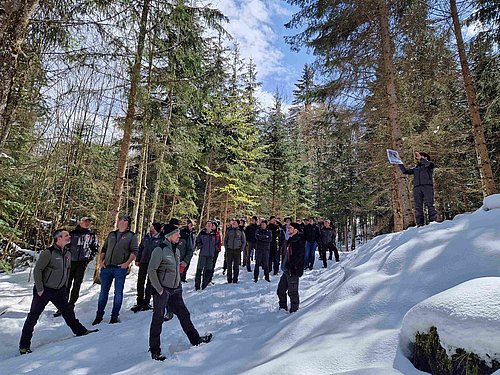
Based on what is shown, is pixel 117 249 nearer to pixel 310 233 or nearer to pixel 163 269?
pixel 163 269

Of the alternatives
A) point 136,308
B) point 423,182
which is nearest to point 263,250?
point 136,308

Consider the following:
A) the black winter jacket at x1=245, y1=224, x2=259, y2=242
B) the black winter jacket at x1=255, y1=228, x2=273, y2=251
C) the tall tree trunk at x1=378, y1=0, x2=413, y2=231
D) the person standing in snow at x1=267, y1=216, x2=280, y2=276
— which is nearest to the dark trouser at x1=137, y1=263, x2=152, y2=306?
the black winter jacket at x1=255, y1=228, x2=273, y2=251

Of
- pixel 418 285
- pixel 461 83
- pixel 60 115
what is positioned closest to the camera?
pixel 418 285

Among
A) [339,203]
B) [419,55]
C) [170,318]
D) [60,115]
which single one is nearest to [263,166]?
[339,203]

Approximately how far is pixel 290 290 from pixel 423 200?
4.05 metres

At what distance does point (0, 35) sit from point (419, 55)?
12.1 metres

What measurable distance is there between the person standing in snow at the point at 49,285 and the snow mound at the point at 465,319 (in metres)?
5.54

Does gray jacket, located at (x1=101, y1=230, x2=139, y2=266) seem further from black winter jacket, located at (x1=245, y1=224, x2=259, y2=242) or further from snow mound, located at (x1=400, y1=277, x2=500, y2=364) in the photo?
black winter jacket, located at (x1=245, y1=224, x2=259, y2=242)

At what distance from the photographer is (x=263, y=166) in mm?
25328

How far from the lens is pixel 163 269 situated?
5.12m

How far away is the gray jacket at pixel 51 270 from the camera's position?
5.70m

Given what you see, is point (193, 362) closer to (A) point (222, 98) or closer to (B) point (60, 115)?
(B) point (60, 115)

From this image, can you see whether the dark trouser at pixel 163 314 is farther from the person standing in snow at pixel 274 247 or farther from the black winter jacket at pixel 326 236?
the black winter jacket at pixel 326 236

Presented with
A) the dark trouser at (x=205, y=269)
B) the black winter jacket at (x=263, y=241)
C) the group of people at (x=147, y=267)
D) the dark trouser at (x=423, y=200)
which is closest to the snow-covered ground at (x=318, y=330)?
the group of people at (x=147, y=267)
